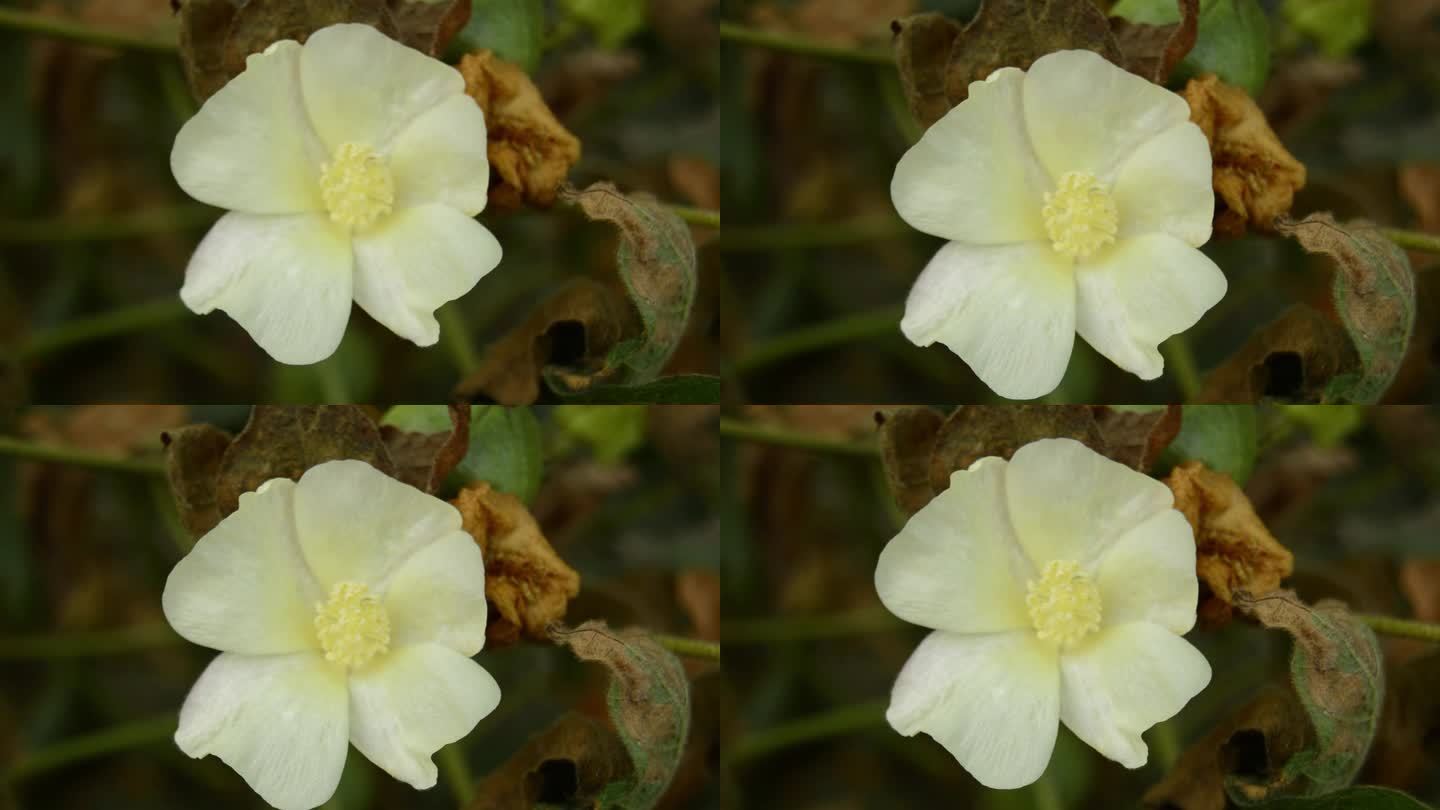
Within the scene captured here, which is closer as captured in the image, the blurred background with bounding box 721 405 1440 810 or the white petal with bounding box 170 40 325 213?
the white petal with bounding box 170 40 325 213

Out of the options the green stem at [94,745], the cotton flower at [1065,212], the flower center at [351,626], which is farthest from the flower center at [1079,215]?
the green stem at [94,745]

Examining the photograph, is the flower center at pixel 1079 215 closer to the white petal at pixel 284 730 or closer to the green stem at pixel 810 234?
the green stem at pixel 810 234

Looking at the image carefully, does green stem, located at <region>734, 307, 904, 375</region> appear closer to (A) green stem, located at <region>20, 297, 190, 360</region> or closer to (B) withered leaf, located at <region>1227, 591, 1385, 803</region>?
(B) withered leaf, located at <region>1227, 591, 1385, 803</region>

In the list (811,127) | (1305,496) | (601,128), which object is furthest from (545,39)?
(1305,496)

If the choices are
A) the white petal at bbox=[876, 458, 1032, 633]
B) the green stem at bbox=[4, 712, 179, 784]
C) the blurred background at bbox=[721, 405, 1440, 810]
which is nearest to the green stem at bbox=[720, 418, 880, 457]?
the blurred background at bbox=[721, 405, 1440, 810]

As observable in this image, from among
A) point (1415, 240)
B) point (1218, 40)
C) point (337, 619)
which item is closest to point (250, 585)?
point (337, 619)

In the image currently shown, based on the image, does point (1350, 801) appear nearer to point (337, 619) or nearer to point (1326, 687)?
point (1326, 687)

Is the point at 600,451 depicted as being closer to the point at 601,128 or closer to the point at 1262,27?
the point at 601,128
